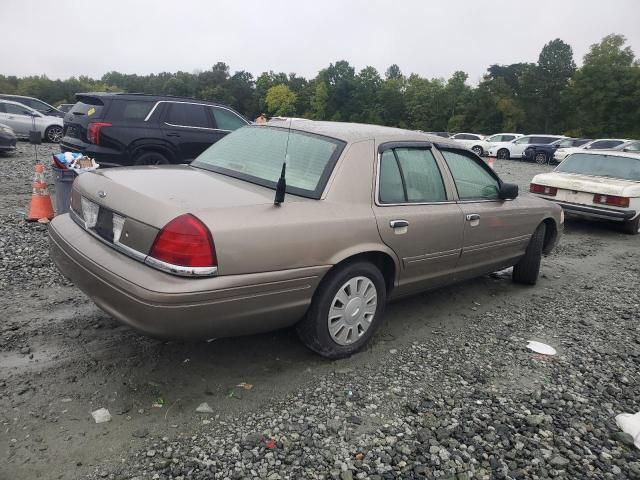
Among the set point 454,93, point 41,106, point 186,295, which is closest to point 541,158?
point 41,106

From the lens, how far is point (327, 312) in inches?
128

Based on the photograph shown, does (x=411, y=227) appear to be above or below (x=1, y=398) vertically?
above

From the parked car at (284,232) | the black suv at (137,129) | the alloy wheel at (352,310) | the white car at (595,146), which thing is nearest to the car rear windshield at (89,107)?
the black suv at (137,129)

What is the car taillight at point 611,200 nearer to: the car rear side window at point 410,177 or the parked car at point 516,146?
the car rear side window at point 410,177

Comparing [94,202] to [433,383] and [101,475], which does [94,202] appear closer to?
[101,475]

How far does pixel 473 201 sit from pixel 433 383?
180 cm

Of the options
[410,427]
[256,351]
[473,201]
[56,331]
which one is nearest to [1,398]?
[56,331]

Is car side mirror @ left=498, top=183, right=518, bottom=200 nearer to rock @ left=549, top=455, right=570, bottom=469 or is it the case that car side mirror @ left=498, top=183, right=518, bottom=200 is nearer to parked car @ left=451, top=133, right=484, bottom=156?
rock @ left=549, top=455, right=570, bottom=469

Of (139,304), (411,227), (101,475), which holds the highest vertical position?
(411,227)

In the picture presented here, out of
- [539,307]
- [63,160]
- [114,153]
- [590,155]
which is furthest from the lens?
[590,155]

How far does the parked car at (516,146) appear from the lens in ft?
95.1

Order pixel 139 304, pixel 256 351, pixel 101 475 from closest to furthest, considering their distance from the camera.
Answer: pixel 101 475 < pixel 139 304 < pixel 256 351

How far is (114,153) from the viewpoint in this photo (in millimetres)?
7734

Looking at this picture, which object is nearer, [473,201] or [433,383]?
[433,383]
